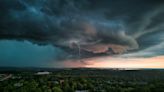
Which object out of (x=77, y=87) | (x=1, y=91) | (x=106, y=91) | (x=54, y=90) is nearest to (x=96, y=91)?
(x=106, y=91)

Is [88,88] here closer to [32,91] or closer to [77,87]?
[77,87]

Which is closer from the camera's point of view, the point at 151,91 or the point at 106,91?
the point at 151,91

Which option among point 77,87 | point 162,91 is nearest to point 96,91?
point 77,87

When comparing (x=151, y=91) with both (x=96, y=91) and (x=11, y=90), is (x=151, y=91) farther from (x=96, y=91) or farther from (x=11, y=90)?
(x=11, y=90)

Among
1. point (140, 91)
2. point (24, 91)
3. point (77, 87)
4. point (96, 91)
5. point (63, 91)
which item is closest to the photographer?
point (24, 91)

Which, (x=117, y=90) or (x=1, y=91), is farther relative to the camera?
(x=117, y=90)

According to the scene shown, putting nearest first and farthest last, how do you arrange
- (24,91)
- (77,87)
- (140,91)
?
(24,91) < (140,91) < (77,87)

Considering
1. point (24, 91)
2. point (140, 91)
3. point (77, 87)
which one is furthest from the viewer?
point (77, 87)

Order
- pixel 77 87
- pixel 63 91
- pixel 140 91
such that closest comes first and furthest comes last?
1. pixel 140 91
2. pixel 63 91
3. pixel 77 87
